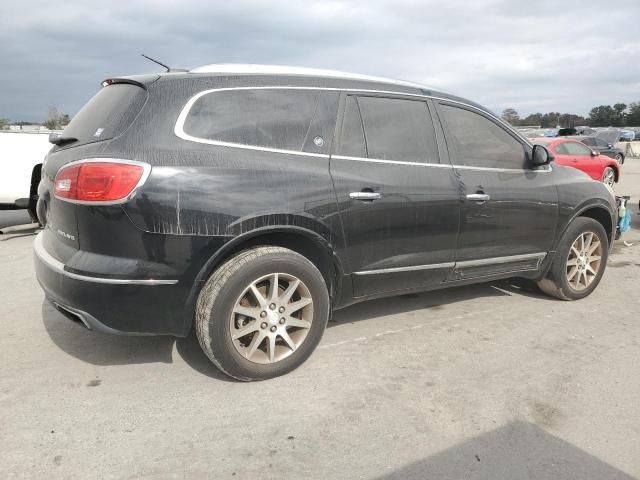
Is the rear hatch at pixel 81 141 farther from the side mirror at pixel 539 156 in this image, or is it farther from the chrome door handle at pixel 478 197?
the side mirror at pixel 539 156

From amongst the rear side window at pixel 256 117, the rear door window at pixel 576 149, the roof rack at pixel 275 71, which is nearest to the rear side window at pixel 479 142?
the roof rack at pixel 275 71

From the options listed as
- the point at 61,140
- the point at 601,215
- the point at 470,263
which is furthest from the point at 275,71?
the point at 601,215

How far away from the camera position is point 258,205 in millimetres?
2961

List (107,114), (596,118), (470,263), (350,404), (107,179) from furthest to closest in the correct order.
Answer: (596,118)
(470,263)
(107,114)
(350,404)
(107,179)

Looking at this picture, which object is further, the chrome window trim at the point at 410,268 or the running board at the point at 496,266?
the running board at the point at 496,266

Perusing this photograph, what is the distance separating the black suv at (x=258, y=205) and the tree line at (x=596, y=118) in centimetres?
9823

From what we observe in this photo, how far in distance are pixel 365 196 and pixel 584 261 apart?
2653 mm

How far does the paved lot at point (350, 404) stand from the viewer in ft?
8.04

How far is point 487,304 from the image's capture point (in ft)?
15.5

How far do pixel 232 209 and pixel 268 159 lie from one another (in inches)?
15.5

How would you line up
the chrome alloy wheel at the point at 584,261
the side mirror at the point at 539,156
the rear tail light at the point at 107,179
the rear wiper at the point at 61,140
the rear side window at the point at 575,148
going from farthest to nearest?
the rear side window at the point at 575,148, the chrome alloy wheel at the point at 584,261, the side mirror at the point at 539,156, the rear wiper at the point at 61,140, the rear tail light at the point at 107,179

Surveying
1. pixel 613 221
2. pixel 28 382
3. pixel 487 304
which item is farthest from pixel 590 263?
pixel 28 382

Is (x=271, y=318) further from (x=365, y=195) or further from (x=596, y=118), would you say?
(x=596, y=118)

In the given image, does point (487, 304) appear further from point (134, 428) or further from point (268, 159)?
point (134, 428)
